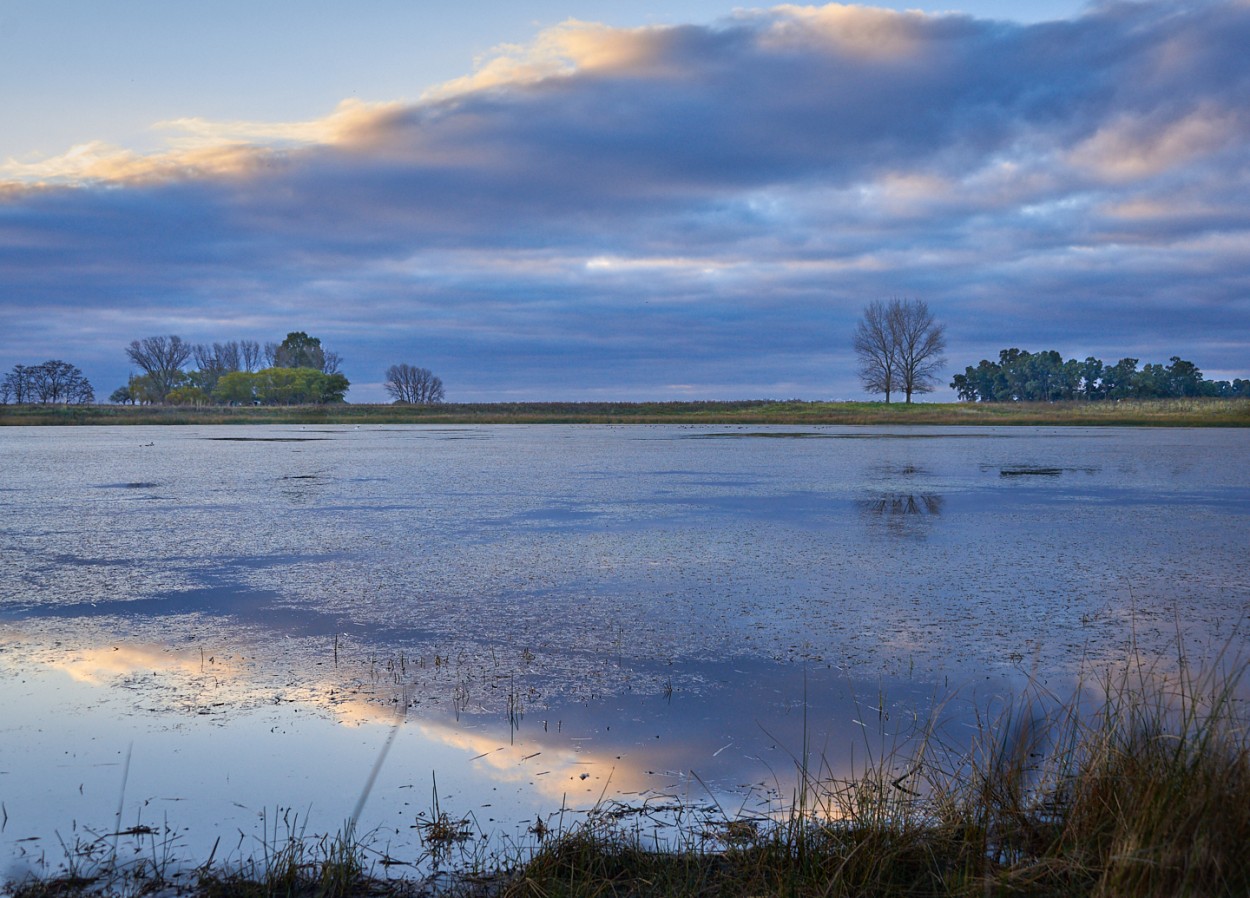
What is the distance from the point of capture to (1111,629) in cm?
729

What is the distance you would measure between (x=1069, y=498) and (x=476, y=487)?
1108 cm

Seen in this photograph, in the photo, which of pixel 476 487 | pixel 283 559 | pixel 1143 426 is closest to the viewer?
pixel 283 559

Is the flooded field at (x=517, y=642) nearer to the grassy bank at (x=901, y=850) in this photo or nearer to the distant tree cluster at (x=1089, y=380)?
the grassy bank at (x=901, y=850)

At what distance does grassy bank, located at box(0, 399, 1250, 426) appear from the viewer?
211ft

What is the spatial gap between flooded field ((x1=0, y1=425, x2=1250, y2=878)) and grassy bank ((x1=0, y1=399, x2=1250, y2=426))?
53.7 m

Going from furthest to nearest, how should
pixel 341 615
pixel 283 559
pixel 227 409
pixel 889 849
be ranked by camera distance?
pixel 227 409, pixel 283 559, pixel 341 615, pixel 889 849

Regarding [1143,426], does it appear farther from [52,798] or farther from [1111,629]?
[52,798]

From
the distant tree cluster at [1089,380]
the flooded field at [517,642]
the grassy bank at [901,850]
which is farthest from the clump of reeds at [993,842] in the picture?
the distant tree cluster at [1089,380]

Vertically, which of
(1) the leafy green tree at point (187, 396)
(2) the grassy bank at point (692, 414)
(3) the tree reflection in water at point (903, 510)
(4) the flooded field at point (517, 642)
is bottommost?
(4) the flooded field at point (517, 642)

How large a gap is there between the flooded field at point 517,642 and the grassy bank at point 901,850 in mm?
266

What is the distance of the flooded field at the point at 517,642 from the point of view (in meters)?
4.36

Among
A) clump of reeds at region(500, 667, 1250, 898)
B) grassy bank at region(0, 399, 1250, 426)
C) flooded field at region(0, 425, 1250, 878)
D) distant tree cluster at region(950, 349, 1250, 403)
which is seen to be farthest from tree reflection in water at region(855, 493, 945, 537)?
distant tree cluster at region(950, 349, 1250, 403)

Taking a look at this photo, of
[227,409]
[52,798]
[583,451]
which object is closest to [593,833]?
[52,798]

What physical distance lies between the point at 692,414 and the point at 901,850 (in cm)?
8047
